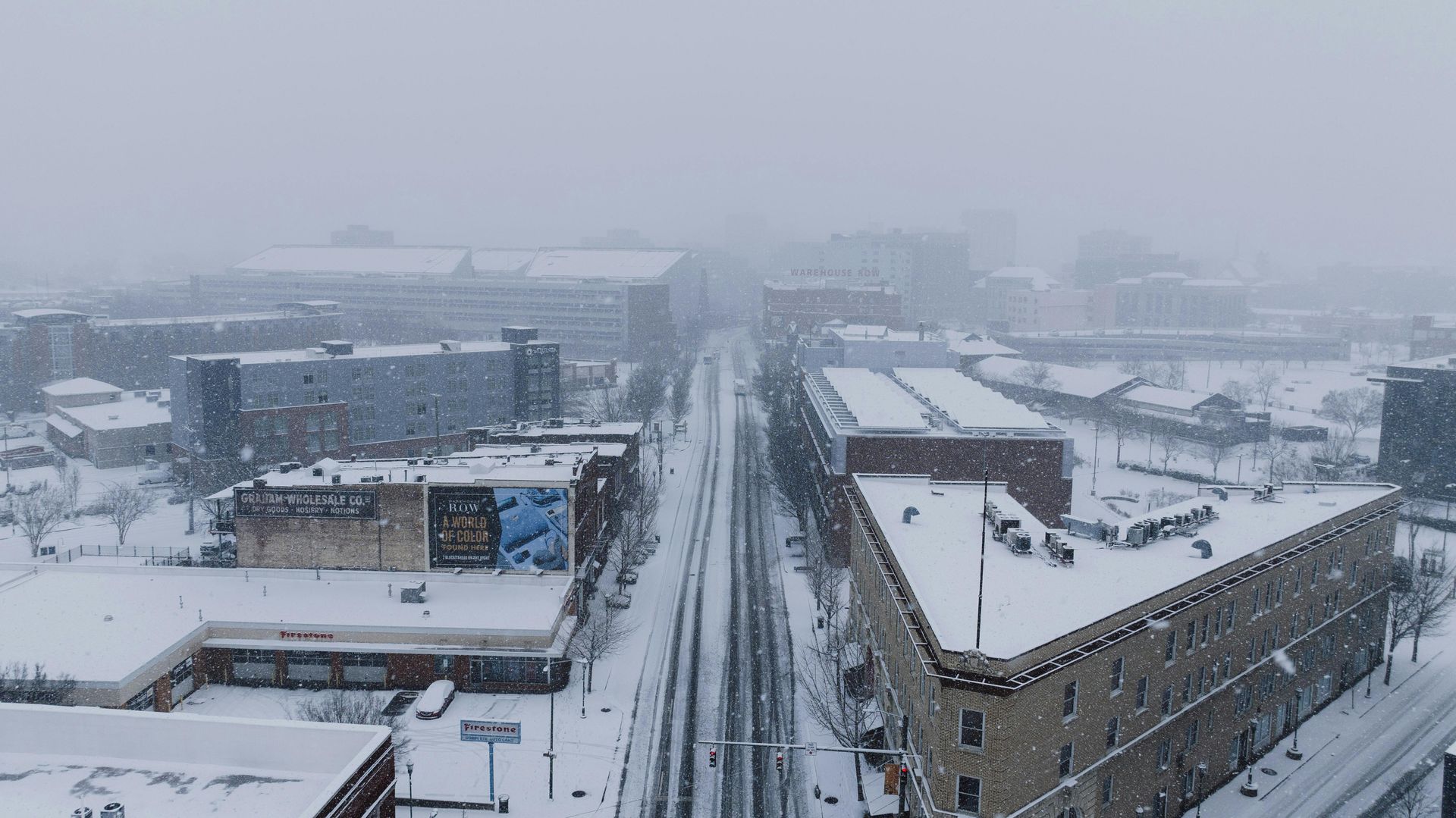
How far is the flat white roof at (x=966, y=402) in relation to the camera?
64.3 metres

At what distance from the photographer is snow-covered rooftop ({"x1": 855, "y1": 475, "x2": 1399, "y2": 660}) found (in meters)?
28.6

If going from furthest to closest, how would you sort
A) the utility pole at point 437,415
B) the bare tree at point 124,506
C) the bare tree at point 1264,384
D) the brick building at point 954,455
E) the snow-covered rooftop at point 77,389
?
the bare tree at point 1264,384 < the snow-covered rooftop at point 77,389 < the utility pole at point 437,415 < the bare tree at point 124,506 < the brick building at point 954,455

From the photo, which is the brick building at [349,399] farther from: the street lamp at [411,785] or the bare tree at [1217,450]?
the bare tree at [1217,450]

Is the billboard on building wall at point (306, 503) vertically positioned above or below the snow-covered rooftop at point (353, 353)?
below

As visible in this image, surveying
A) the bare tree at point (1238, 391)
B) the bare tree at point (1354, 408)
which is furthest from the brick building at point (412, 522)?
the bare tree at point (1238, 391)

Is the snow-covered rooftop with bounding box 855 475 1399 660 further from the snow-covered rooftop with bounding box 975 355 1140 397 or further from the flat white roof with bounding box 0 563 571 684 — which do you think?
the snow-covered rooftop with bounding box 975 355 1140 397

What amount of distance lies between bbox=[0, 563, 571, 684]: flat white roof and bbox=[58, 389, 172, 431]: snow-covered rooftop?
42.9m

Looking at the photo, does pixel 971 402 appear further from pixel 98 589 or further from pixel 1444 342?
pixel 1444 342

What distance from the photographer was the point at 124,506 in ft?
207

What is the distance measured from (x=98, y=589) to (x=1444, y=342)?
499 feet

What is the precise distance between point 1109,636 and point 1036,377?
101 metres

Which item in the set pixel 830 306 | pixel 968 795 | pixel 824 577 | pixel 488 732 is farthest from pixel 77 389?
pixel 830 306

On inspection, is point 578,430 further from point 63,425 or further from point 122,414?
point 63,425

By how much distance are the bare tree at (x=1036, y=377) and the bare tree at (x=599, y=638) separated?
278 feet
